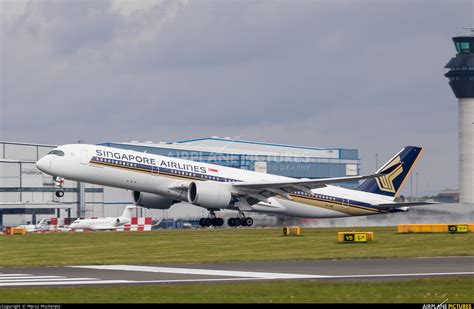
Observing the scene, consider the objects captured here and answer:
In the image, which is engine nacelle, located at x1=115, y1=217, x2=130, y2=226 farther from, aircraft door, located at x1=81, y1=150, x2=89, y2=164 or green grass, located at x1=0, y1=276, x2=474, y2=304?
green grass, located at x1=0, y1=276, x2=474, y2=304

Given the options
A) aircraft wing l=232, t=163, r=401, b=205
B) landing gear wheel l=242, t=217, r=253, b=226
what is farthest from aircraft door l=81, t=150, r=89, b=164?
landing gear wheel l=242, t=217, r=253, b=226

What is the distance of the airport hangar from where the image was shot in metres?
115

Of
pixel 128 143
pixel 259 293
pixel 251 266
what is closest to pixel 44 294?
pixel 259 293

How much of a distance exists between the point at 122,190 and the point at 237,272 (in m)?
95.9

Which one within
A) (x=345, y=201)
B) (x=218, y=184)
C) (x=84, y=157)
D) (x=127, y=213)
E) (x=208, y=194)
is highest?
(x=84, y=157)

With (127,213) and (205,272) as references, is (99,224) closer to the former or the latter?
(127,213)

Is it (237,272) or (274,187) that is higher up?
(274,187)

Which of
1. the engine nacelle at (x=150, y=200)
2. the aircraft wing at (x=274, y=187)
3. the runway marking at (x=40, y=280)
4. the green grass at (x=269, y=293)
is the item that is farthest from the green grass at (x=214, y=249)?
the green grass at (x=269, y=293)

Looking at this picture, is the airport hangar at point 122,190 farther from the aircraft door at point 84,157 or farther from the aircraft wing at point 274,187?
the aircraft door at point 84,157

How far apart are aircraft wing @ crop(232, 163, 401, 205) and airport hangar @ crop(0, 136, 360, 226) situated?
52078 millimetres

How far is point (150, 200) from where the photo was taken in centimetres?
6353

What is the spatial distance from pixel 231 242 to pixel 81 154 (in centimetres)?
1353

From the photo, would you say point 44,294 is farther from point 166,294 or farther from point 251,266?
point 251,266

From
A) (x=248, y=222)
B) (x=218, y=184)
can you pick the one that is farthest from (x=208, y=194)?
(x=248, y=222)
